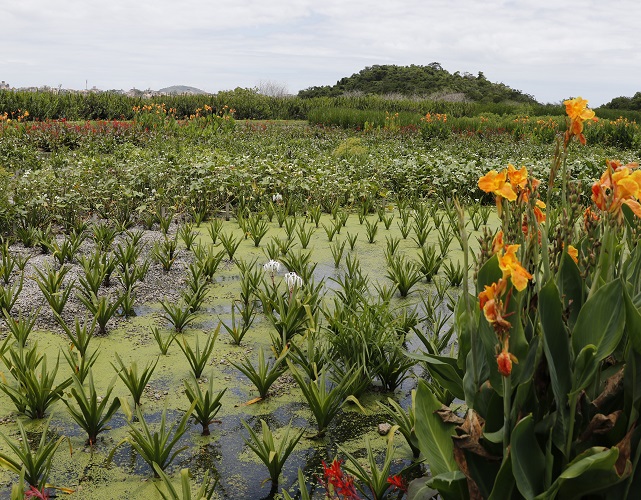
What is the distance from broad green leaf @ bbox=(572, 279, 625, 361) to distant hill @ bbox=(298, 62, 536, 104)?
121ft

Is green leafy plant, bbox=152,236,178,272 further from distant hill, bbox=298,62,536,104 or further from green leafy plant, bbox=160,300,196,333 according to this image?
distant hill, bbox=298,62,536,104

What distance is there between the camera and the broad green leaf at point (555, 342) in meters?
1.38

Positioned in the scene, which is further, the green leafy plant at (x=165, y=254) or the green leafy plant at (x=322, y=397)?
the green leafy plant at (x=165, y=254)

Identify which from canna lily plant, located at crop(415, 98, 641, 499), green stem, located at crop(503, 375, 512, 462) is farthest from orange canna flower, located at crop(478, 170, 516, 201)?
green stem, located at crop(503, 375, 512, 462)

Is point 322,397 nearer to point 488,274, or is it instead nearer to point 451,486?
point 451,486

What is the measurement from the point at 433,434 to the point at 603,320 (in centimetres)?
58

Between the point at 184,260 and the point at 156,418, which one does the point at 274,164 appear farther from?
the point at 156,418

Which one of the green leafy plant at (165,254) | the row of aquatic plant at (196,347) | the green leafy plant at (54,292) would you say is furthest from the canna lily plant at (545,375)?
the green leafy plant at (165,254)

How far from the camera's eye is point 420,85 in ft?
133

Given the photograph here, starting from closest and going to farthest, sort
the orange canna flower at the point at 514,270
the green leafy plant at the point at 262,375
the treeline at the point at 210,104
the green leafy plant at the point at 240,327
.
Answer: the orange canna flower at the point at 514,270 → the green leafy plant at the point at 262,375 → the green leafy plant at the point at 240,327 → the treeline at the point at 210,104

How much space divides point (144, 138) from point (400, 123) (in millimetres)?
7563

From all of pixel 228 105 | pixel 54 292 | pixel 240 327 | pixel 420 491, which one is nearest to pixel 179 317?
pixel 240 327

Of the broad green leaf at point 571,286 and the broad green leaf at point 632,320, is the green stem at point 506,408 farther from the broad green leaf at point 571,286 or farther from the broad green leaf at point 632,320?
the broad green leaf at point 571,286

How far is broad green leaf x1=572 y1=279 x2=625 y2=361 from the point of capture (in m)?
1.33
